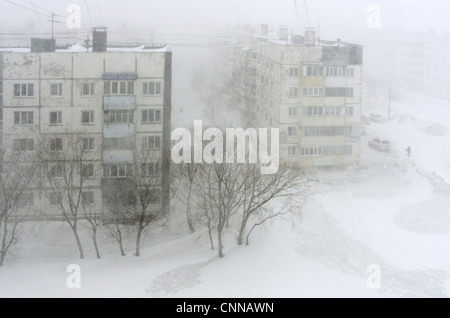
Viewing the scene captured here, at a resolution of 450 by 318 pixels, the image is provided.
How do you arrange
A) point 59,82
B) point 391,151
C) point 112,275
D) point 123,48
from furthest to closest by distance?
point 391,151 → point 123,48 → point 59,82 → point 112,275

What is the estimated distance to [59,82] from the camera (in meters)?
12.8

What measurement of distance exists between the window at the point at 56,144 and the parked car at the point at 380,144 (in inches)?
443

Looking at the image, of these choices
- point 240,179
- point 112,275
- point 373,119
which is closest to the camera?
point 112,275

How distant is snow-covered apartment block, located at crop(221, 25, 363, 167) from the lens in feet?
51.0

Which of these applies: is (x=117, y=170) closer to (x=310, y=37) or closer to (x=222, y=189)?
(x=222, y=189)

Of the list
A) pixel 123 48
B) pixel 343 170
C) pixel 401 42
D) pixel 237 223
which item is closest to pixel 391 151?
pixel 343 170

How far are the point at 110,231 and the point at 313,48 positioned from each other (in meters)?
8.13

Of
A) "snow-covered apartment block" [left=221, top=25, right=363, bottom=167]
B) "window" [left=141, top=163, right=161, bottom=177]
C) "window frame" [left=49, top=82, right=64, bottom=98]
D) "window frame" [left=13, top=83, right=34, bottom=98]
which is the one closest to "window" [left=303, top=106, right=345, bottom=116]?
"snow-covered apartment block" [left=221, top=25, right=363, bottom=167]

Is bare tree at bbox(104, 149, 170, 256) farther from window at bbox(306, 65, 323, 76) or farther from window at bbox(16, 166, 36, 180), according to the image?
window at bbox(306, 65, 323, 76)

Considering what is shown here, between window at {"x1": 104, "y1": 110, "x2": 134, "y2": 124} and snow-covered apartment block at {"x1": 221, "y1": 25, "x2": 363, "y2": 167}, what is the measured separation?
488 cm

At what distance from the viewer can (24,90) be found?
12.8 meters

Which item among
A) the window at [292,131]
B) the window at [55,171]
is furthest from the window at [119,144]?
the window at [292,131]

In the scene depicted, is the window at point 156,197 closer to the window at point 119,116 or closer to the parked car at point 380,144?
the window at point 119,116

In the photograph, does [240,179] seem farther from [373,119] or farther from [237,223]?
[373,119]
